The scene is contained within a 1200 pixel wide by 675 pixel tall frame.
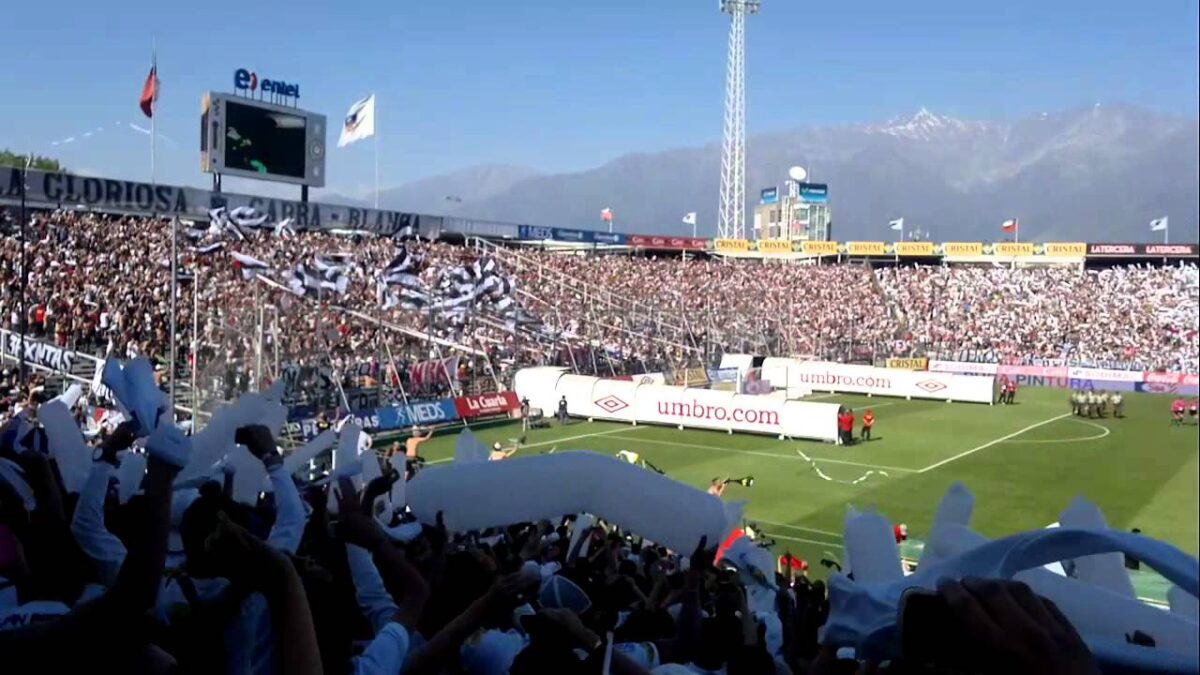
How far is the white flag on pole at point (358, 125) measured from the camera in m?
39.3

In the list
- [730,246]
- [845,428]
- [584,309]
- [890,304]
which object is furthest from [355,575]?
[730,246]

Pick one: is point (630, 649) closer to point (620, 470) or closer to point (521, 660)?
point (521, 660)

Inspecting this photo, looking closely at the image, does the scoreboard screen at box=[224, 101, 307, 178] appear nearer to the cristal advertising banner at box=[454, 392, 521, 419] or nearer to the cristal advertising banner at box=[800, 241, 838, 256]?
the cristal advertising banner at box=[454, 392, 521, 419]

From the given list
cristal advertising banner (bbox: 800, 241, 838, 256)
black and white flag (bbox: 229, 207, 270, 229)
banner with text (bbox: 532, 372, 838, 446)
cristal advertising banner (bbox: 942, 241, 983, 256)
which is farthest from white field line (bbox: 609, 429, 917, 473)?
cristal advertising banner (bbox: 942, 241, 983, 256)

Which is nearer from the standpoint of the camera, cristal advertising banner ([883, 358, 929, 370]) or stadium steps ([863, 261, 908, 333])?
cristal advertising banner ([883, 358, 929, 370])

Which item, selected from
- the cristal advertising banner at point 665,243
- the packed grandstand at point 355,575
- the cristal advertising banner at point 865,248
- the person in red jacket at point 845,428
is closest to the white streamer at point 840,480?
the person in red jacket at point 845,428

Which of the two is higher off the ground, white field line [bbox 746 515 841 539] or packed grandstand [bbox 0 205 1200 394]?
packed grandstand [bbox 0 205 1200 394]

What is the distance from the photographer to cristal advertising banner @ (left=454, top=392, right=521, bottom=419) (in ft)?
90.9

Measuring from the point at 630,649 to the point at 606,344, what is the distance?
35.0 metres

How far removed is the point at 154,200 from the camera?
3238 centimetres

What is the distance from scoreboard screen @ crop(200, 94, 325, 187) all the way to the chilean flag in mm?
4016

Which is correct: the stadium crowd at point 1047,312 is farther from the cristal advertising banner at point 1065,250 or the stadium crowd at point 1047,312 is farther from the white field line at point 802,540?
the white field line at point 802,540

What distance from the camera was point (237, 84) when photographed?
34906 mm

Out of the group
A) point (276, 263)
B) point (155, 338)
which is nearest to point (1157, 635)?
point (155, 338)
